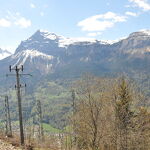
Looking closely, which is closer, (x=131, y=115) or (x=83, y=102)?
(x=83, y=102)

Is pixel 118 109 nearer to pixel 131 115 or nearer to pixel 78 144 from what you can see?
pixel 131 115

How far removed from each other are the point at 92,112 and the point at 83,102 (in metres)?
1.93

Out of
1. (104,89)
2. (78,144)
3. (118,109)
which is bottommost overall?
(78,144)

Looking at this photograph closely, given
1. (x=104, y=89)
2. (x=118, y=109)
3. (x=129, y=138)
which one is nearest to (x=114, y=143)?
(x=129, y=138)

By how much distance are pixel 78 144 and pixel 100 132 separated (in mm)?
14007

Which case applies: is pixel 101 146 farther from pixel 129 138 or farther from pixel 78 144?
pixel 78 144

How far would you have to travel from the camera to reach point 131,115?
5062 cm

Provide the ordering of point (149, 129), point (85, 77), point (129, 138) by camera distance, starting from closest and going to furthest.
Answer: point (85, 77), point (129, 138), point (149, 129)

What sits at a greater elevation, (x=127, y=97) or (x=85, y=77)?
(x=85, y=77)

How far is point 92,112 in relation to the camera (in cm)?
4422

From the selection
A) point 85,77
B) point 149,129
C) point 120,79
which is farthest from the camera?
point 149,129

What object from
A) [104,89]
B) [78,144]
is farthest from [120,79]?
[78,144]

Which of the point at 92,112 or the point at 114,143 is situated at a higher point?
the point at 92,112

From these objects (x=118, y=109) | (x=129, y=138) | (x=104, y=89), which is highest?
(x=104, y=89)
